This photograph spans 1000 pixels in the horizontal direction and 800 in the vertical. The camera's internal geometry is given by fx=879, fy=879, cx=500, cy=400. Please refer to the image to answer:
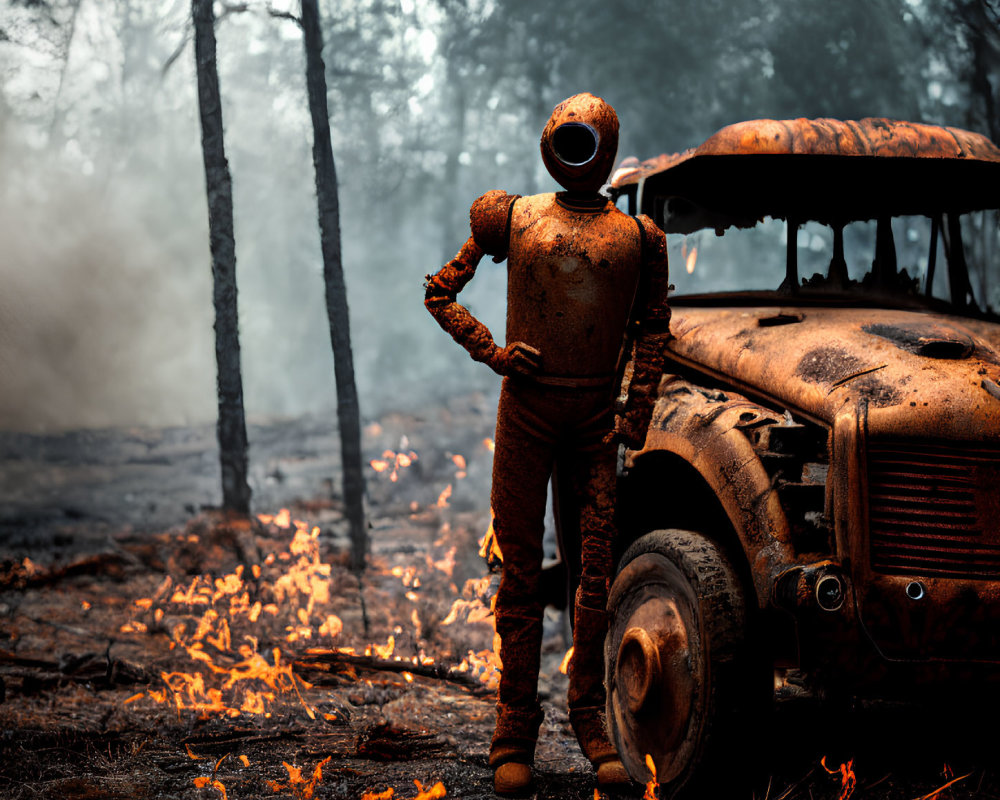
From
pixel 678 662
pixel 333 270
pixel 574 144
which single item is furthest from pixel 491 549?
pixel 333 270

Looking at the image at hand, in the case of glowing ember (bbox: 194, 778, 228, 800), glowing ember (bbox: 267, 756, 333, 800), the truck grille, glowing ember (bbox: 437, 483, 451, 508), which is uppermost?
the truck grille

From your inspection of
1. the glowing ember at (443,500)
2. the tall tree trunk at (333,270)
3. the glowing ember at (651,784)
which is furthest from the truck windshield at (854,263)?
the glowing ember at (443,500)

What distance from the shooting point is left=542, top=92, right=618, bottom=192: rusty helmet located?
3326mm

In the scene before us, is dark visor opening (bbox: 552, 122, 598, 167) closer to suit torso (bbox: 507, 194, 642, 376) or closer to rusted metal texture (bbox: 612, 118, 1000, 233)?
suit torso (bbox: 507, 194, 642, 376)

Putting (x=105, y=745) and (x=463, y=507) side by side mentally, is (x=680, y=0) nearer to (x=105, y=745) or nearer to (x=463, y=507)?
(x=463, y=507)

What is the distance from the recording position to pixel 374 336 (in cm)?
2550

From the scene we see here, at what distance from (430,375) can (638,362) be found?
19620mm

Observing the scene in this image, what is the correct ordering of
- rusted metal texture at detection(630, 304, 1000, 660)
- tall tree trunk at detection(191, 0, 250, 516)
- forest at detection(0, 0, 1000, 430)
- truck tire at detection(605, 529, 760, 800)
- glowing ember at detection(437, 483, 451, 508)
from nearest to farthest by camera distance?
rusted metal texture at detection(630, 304, 1000, 660), truck tire at detection(605, 529, 760, 800), tall tree trunk at detection(191, 0, 250, 516), forest at detection(0, 0, 1000, 430), glowing ember at detection(437, 483, 451, 508)

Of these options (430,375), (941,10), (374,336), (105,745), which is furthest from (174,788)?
(374,336)

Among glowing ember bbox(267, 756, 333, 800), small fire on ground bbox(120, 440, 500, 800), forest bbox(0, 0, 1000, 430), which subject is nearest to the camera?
glowing ember bbox(267, 756, 333, 800)

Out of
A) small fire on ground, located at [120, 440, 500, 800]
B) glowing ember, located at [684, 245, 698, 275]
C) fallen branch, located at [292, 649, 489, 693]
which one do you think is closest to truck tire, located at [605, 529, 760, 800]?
small fire on ground, located at [120, 440, 500, 800]

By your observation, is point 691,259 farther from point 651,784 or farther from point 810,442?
point 651,784

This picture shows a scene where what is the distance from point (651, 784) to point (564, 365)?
1.58m

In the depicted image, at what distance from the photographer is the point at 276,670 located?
5320mm
